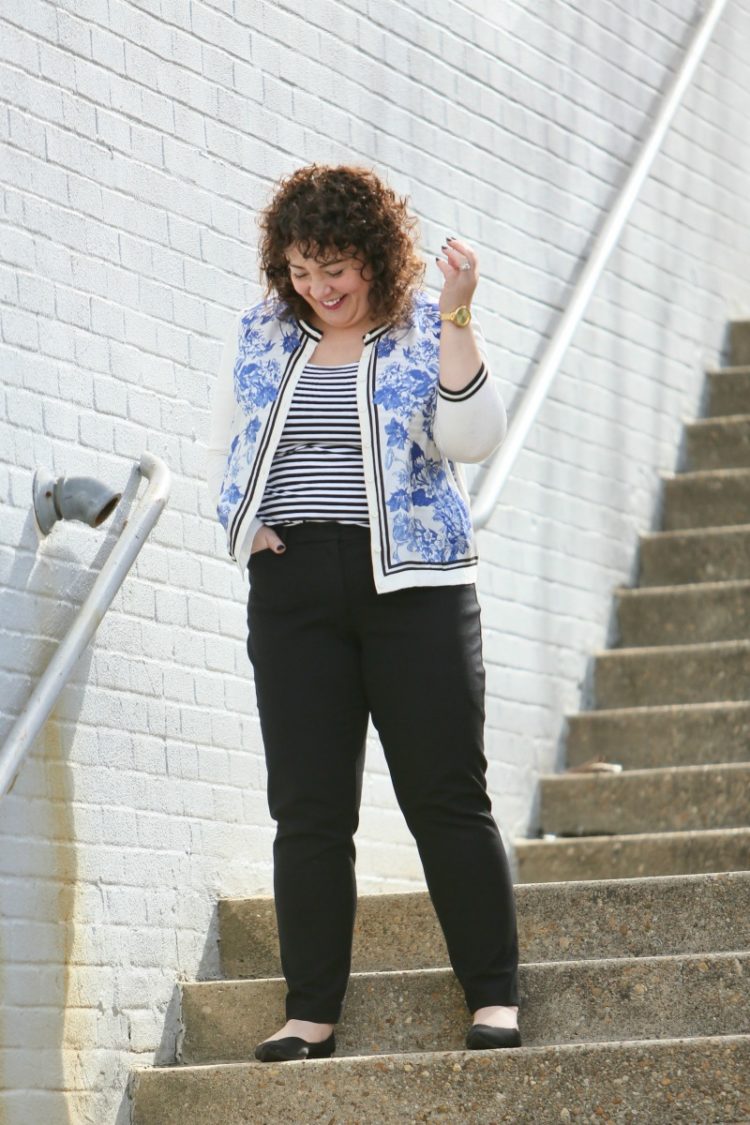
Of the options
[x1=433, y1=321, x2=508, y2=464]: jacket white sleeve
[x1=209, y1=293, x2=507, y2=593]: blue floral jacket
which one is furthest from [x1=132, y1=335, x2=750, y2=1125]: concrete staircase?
[x1=433, y1=321, x2=508, y2=464]: jacket white sleeve

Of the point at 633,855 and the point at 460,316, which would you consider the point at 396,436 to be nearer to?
the point at 460,316

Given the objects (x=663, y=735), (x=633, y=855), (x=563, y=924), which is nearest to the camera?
(x=563, y=924)

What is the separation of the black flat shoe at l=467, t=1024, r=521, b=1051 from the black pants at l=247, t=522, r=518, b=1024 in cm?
5

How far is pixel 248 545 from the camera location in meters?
2.82

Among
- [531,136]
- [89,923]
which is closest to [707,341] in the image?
[531,136]

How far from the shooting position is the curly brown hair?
9.02ft

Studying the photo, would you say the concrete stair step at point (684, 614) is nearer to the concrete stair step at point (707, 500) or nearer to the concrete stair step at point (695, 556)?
the concrete stair step at point (695, 556)

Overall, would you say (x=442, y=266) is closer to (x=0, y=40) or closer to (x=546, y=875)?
(x=0, y=40)

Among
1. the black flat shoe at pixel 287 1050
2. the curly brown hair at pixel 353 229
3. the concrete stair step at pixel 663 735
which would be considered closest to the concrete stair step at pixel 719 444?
the concrete stair step at pixel 663 735

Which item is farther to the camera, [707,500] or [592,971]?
[707,500]

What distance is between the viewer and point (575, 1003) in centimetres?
294

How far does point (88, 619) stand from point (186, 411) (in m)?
0.67

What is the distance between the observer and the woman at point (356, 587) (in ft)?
9.07

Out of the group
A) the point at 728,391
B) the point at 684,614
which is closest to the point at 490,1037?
the point at 684,614
